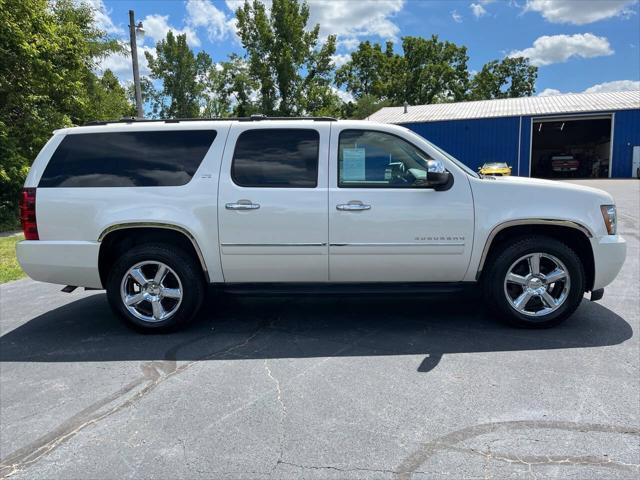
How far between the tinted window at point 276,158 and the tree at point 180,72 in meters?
44.7

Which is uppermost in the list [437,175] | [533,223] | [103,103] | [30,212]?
[103,103]

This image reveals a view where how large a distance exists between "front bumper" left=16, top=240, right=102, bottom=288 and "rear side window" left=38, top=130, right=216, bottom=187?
557 millimetres

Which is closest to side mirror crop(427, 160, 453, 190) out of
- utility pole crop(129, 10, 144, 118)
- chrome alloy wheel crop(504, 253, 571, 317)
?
chrome alloy wheel crop(504, 253, 571, 317)

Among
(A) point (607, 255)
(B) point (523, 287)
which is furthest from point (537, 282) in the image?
(A) point (607, 255)

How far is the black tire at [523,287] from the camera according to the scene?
175 inches

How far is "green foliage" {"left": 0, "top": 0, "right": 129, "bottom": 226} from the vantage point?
12.0 m

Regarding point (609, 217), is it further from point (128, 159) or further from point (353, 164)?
point (128, 159)

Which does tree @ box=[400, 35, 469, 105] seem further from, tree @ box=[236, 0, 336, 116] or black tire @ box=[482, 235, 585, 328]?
black tire @ box=[482, 235, 585, 328]

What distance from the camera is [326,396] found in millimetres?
3377

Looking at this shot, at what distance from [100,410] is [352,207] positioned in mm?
2510

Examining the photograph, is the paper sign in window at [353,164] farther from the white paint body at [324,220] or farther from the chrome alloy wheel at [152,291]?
the chrome alloy wheel at [152,291]

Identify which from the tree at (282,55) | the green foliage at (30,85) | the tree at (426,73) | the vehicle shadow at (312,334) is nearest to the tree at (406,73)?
the tree at (426,73)

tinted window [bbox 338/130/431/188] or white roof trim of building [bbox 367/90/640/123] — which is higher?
white roof trim of building [bbox 367/90/640/123]

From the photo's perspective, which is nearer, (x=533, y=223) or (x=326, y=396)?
(x=326, y=396)
